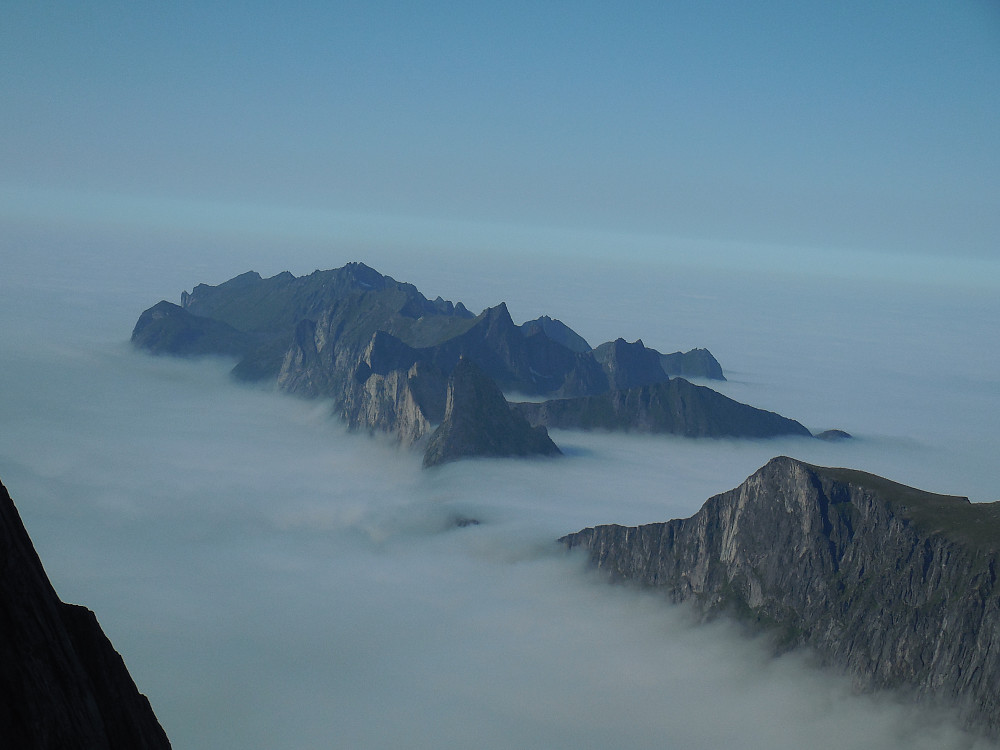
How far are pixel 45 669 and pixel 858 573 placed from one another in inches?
5132

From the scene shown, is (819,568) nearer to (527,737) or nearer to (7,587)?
(527,737)

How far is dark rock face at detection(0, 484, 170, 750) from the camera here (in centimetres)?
3216

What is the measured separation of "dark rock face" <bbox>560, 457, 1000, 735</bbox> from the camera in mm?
119250

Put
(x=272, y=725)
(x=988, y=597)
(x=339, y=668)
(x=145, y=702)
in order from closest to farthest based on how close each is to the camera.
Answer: (x=145, y=702)
(x=988, y=597)
(x=272, y=725)
(x=339, y=668)

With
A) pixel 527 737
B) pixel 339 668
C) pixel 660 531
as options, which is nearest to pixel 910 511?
pixel 660 531

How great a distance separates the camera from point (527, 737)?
447ft

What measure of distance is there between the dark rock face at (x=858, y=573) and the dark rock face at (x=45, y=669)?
117078mm

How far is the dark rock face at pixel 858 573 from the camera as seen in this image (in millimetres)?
119250

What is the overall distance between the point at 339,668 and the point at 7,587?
445 feet

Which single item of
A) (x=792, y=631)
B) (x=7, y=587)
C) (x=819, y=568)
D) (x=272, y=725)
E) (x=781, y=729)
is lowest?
(x=272, y=725)

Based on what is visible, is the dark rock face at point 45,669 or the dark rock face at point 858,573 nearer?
the dark rock face at point 45,669

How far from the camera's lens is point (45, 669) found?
33.6 m

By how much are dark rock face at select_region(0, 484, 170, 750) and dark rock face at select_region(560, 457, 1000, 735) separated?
11708 centimetres

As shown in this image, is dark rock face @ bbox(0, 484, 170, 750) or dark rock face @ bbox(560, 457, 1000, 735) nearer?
dark rock face @ bbox(0, 484, 170, 750)
